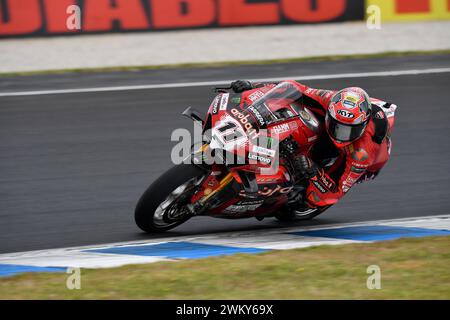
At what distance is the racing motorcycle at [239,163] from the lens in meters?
6.96

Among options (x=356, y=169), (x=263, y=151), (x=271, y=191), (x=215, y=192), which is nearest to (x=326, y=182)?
(x=356, y=169)

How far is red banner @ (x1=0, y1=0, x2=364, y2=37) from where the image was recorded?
1437 cm

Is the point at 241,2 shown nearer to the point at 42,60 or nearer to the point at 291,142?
the point at 42,60

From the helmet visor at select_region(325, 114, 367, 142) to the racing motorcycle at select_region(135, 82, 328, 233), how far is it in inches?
9.0

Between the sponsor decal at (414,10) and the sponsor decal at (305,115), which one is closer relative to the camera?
the sponsor decal at (305,115)

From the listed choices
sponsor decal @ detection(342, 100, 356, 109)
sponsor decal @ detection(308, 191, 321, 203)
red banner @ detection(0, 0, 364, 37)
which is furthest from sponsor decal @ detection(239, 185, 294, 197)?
red banner @ detection(0, 0, 364, 37)

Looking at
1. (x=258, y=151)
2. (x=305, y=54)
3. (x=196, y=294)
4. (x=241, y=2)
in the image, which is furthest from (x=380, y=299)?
(x=241, y=2)

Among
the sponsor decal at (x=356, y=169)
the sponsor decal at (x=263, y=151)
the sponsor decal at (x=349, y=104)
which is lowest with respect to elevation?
the sponsor decal at (x=356, y=169)

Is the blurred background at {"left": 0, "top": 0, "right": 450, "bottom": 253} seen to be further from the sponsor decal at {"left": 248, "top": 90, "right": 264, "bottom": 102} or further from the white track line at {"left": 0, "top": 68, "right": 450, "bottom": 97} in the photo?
the sponsor decal at {"left": 248, "top": 90, "right": 264, "bottom": 102}

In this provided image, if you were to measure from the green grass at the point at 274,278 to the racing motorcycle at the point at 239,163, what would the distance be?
53 cm

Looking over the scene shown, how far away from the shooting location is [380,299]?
5.77 meters

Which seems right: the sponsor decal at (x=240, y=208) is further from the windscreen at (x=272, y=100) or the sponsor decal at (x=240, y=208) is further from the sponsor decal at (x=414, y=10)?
the sponsor decal at (x=414, y=10)

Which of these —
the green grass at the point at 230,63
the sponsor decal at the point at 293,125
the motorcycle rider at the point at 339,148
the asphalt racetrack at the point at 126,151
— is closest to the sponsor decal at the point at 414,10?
the green grass at the point at 230,63

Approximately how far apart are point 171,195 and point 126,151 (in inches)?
119
